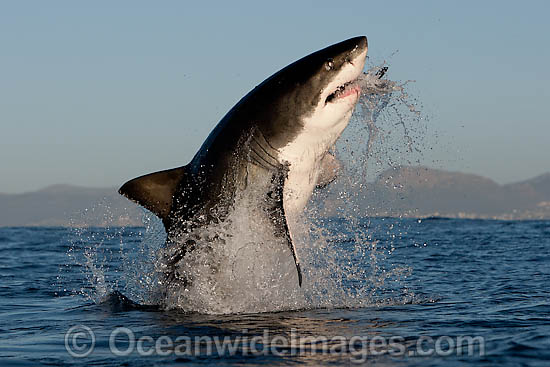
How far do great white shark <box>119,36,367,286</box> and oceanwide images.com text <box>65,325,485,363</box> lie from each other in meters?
1.40

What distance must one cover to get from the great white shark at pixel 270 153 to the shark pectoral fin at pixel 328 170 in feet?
0.44

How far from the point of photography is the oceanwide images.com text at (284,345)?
7426mm

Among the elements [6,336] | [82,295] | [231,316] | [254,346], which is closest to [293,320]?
[231,316]

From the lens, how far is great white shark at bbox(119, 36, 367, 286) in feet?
31.1

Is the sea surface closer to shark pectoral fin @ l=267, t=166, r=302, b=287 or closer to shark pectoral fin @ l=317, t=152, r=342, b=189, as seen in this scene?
shark pectoral fin @ l=267, t=166, r=302, b=287

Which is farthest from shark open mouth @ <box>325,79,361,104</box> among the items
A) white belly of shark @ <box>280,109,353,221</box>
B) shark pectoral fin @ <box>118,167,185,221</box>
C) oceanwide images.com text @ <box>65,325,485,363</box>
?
oceanwide images.com text @ <box>65,325,485,363</box>

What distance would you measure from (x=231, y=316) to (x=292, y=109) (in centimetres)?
266

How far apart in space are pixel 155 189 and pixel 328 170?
2322 millimetres

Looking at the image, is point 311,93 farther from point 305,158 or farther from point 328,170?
point 328,170

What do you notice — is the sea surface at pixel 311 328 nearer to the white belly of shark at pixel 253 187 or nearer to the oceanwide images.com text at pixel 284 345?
the oceanwide images.com text at pixel 284 345

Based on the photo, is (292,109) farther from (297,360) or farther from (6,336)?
(6,336)

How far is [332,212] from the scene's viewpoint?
38.7 ft

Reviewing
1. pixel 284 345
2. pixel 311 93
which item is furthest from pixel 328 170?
pixel 284 345

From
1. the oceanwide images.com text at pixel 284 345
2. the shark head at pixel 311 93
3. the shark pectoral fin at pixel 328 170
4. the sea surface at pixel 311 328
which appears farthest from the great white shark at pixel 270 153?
the oceanwide images.com text at pixel 284 345
